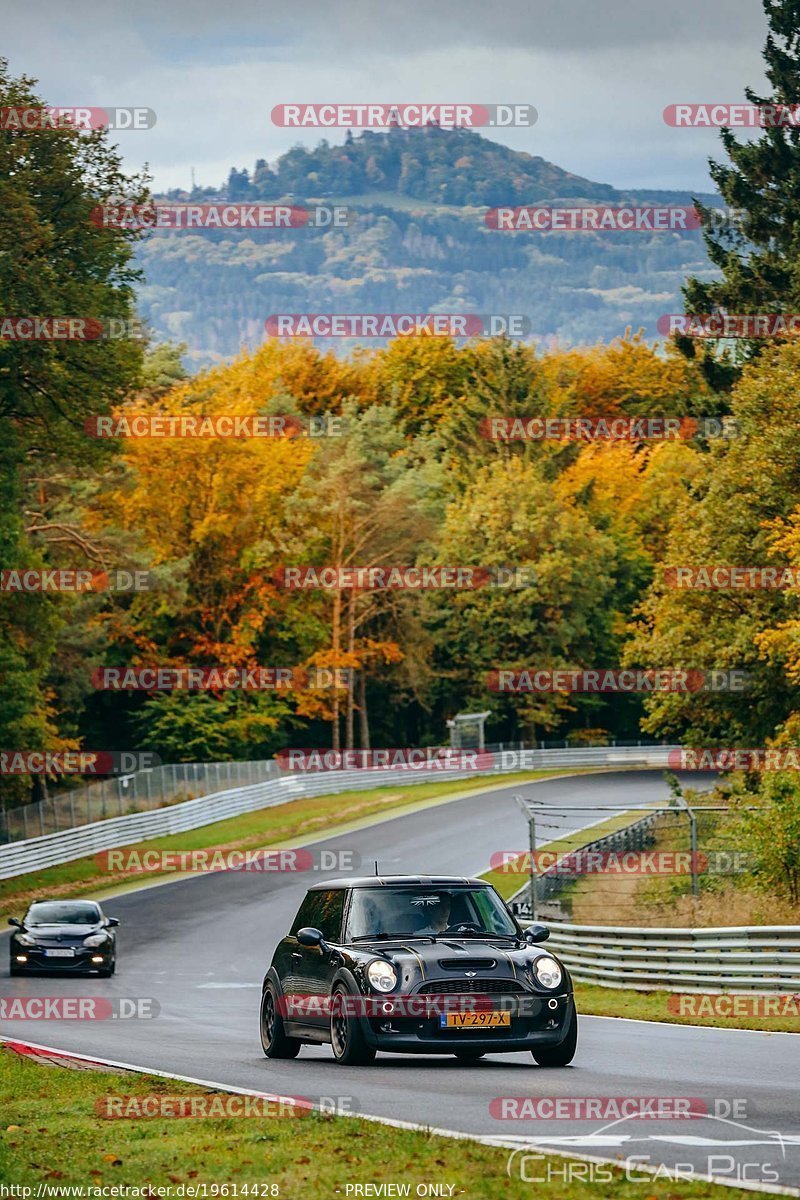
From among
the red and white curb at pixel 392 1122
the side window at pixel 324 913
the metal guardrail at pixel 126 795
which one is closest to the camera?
the red and white curb at pixel 392 1122

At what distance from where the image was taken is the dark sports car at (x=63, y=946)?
29.9 m

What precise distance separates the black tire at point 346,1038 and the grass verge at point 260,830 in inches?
1168

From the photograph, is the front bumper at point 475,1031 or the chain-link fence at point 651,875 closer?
the front bumper at point 475,1031

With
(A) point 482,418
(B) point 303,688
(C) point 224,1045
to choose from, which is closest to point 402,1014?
(C) point 224,1045

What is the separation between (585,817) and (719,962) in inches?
1226

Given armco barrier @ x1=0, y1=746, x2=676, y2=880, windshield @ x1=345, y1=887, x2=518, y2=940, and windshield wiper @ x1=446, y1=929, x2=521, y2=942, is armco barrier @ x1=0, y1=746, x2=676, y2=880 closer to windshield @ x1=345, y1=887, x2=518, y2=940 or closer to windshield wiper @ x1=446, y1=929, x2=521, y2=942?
windshield @ x1=345, y1=887, x2=518, y2=940

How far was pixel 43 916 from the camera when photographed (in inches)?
1216

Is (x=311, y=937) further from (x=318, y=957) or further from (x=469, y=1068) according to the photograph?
(x=469, y=1068)

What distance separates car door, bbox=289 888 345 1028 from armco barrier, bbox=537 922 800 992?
7.06 meters

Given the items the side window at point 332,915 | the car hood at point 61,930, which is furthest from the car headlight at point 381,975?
the car hood at point 61,930

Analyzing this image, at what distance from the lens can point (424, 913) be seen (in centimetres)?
1521

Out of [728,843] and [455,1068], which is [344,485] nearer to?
[728,843]

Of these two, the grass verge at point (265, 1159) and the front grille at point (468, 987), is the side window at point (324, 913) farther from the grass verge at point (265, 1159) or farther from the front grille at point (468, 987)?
the grass verge at point (265, 1159)

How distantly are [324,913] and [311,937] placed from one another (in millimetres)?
579
